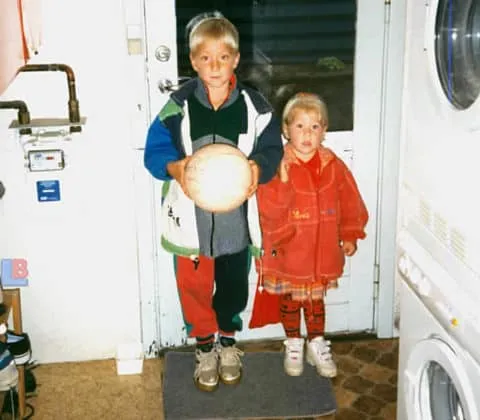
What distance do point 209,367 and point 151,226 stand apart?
0.68 m

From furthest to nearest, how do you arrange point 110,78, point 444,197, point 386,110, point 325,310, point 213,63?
point 325,310 < point 386,110 < point 110,78 < point 213,63 < point 444,197

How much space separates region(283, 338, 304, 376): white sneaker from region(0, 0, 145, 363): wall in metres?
0.73

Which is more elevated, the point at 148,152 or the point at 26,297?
the point at 148,152

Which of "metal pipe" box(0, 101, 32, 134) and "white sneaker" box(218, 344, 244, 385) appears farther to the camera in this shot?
"white sneaker" box(218, 344, 244, 385)

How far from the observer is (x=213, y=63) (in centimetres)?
298

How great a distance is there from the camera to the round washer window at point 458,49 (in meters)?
2.12

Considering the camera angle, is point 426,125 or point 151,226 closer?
point 426,125

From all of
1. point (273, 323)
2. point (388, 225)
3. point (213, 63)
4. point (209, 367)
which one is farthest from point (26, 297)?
point (388, 225)

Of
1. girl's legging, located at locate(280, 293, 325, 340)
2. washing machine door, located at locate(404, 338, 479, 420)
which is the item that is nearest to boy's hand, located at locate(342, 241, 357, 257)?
girl's legging, located at locate(280, 293, 325, 340)

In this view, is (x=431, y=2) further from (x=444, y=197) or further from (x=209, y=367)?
(x=209, y=367)

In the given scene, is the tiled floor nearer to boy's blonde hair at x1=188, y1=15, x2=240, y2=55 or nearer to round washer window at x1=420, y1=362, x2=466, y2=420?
round washer window at x1=420, y1=362, x2=466, y2=420

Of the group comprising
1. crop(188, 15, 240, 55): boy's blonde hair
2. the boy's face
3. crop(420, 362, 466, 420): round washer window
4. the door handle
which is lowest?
crop(420, 362, 466, 420): round washer window

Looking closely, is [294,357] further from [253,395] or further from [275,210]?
[275,210]

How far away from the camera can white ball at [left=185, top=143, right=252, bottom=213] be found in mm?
2793
